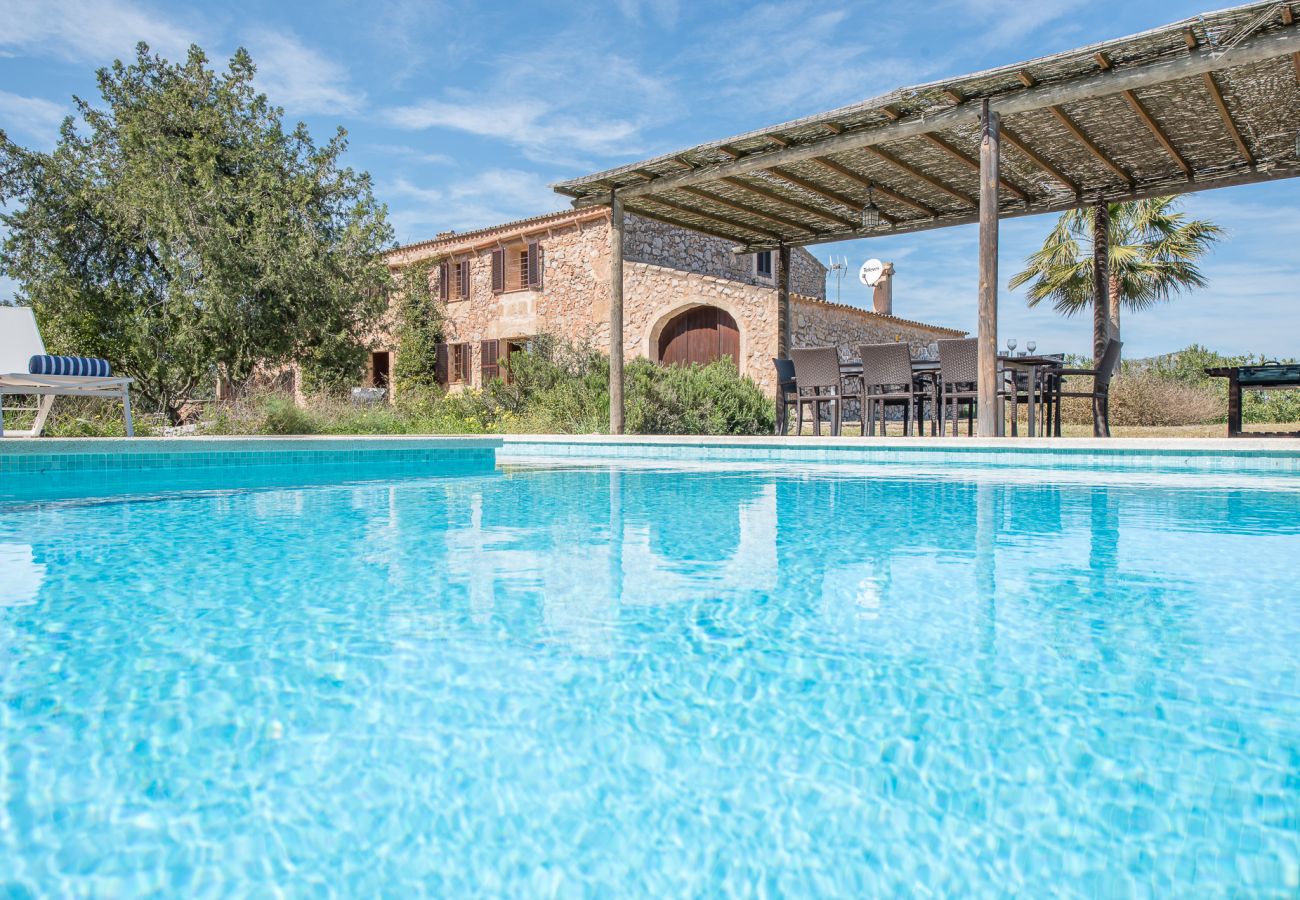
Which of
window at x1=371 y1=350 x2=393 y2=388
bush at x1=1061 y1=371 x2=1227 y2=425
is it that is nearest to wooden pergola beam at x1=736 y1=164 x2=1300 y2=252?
bush at x1=1061 y1=371 x2=1227 y2=425

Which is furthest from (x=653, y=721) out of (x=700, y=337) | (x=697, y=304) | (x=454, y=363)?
(x=454, y=363)

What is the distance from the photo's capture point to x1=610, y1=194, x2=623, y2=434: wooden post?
9297 mm

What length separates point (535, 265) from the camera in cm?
1756

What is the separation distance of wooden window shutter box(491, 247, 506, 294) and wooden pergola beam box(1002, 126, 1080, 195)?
11985mm

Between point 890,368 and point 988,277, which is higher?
point 988,277

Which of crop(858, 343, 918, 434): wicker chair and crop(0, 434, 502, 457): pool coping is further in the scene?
crop(858, 343, 918, 434): wicker chair

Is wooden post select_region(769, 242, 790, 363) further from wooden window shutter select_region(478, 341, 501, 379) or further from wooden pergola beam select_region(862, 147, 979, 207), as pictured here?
wooden window shutter select_region(478, 341, 501, 379)

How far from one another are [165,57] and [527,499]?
13.7 m

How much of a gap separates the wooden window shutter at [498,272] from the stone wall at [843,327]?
6822 millimetres

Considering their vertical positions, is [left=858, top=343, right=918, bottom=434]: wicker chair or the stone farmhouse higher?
the stone farmhouse

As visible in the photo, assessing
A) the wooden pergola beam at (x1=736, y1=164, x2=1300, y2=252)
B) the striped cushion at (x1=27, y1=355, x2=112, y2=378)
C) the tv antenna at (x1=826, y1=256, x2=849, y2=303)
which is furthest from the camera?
the tv antenna at (x1=826, y1=256, x2=849, y2=303)

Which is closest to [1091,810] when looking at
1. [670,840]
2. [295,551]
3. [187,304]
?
[670,840]

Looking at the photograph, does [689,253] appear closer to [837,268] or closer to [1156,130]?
[837,268]

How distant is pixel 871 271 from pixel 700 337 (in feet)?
24.4
